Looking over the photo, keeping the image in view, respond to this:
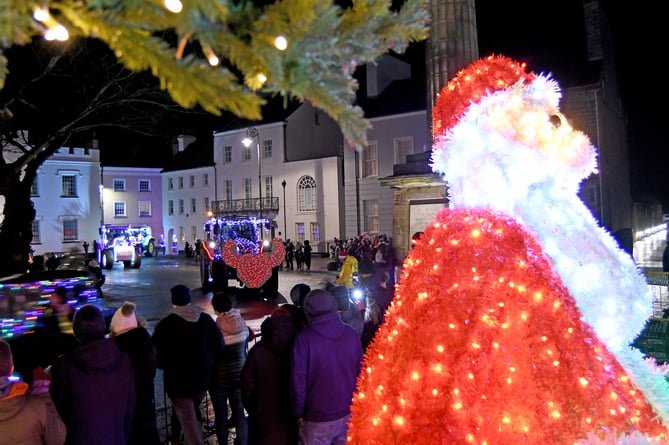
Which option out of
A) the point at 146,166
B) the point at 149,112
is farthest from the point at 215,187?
the point at 149,112

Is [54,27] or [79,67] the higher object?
[79,67]

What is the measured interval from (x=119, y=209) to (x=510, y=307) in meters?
56.2

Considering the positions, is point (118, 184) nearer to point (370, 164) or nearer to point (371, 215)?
point (370, 164)

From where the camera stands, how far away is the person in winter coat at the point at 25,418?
10.0ft

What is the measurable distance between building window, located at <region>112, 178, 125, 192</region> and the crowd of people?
52.6 meters

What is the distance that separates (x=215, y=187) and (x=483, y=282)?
48860 mm

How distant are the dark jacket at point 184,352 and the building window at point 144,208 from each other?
53202 millimetres

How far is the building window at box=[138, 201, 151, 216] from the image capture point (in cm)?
Answer: 5503

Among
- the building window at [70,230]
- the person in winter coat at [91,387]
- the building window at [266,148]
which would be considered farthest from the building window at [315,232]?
the person in winter coat at [91,387]

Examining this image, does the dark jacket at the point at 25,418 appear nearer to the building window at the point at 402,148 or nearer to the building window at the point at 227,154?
the building window at the point at 402,148

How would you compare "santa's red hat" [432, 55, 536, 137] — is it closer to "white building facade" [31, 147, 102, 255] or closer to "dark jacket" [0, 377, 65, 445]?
Result: "dark jacket" [0, 377, 65, 445]

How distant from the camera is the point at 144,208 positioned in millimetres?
55156

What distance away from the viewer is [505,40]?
3419cm

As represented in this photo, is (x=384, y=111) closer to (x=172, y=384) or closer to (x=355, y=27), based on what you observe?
(x=172, y=384)
